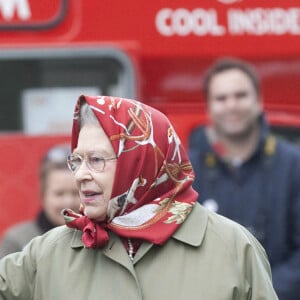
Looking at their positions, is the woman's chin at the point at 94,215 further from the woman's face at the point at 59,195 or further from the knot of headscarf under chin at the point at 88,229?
the woman's face at the point at 59,195

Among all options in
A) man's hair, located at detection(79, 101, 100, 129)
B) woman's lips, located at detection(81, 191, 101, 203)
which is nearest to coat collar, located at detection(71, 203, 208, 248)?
woman's lips, located at detection(81, 191, 101, 203)

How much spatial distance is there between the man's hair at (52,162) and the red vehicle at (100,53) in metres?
0.34

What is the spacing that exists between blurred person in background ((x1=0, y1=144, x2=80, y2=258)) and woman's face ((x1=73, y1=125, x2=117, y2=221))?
2.10m

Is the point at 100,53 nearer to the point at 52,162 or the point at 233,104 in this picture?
the point at 52,162

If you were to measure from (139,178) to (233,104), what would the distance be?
201 centimetres

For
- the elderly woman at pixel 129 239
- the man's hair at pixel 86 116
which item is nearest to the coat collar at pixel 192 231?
the elderly woman at pixel 129 239

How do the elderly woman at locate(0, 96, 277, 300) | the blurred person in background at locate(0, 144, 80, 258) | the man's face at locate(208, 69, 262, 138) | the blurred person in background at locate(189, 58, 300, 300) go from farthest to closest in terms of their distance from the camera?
the blurred person in background at locate(0, 144, 80, 258), the man's face at locate(208, 69, 262, 138), the blurred person in background at locate(189, 58, 300, 300), the elderly woman at locate(0, 96, 277, 300)

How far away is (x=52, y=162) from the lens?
212 inches

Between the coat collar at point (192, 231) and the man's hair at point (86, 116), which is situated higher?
the man's hair at point (86, 116)

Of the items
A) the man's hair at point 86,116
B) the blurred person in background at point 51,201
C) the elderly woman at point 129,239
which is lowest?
the blurred person in background at point 51,201

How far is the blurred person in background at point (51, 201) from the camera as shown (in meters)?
5.29

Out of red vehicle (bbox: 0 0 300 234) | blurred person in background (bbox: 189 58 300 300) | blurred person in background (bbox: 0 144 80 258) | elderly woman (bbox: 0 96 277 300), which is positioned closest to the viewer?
elderly woman (bbox: 0 96 277 300)

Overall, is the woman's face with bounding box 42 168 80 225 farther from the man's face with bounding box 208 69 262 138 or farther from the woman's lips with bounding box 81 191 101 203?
the woman's lips with bounding box 81 191 101 203

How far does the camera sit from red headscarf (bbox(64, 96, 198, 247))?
124 inches
